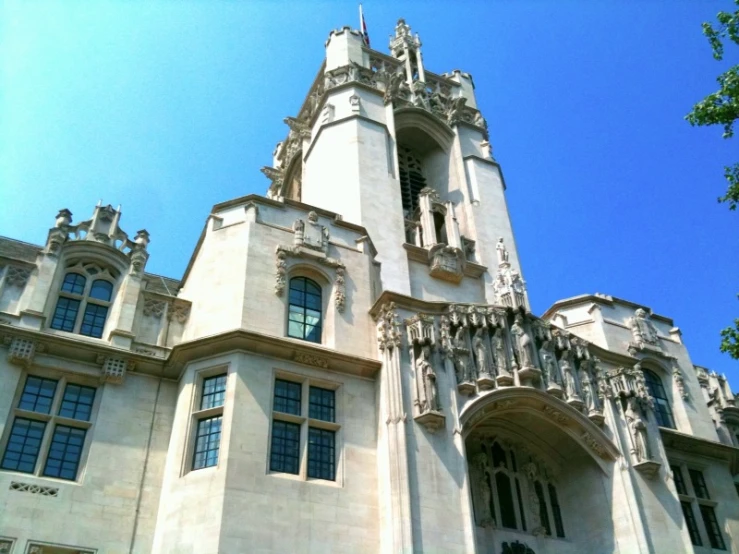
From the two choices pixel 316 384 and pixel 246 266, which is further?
pixel 246 266

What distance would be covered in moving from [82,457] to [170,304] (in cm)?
583

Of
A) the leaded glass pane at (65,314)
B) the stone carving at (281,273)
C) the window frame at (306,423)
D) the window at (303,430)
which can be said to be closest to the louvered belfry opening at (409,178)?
the stone carving at (281,273)

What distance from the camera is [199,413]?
19.8 meters

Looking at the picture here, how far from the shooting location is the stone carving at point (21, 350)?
1947 centimetres

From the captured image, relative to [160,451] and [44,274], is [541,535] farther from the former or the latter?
[44,274]

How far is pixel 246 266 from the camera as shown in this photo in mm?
22797

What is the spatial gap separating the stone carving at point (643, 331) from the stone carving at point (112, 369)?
2106 cm

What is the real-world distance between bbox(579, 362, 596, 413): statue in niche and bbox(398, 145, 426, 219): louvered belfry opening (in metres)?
13.4

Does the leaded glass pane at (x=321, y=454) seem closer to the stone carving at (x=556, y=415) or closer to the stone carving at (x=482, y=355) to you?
the stone carving at (x=482, y=355)

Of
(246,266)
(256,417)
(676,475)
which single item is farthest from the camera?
(676,475)

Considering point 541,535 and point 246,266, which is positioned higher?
point 246,266

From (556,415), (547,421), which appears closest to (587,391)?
Answer: (556,415)

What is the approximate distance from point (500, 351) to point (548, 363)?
6.35 feet

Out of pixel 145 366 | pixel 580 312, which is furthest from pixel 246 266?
pixel 580 312
